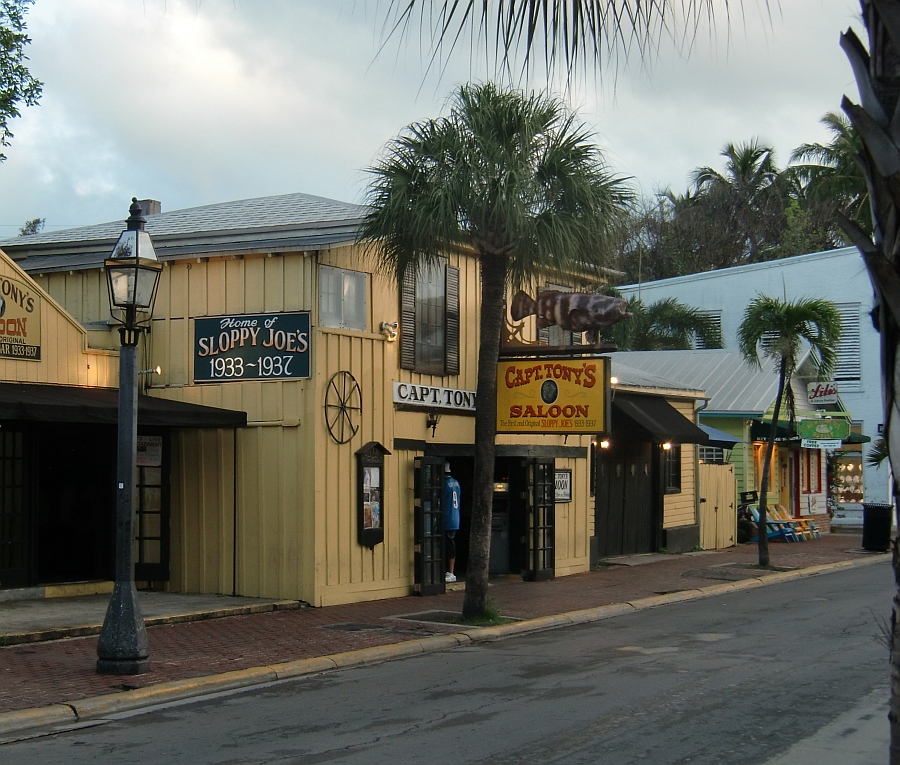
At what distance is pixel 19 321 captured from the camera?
563 inches

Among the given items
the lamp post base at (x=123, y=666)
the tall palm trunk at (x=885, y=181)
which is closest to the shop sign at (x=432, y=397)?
the lamp post base at (x=123, y=666)

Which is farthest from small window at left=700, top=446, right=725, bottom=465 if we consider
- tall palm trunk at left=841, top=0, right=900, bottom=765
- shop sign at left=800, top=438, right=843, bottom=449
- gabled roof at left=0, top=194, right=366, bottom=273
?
tall palm trunk at left=841, top=0, right=900, bottom=765

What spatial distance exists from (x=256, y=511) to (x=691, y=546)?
13.7 metres

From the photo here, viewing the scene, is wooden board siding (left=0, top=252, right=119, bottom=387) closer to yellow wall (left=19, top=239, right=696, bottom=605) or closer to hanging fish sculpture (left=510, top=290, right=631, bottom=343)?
yellow wall (left=19, top=239, right=696, bottom=605)

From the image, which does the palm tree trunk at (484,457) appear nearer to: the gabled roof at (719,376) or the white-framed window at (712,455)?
the gabled roof at (719,376)

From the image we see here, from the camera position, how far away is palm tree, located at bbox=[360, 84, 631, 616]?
523 inches

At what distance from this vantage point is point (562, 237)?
521 inches

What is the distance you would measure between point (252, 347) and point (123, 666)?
6.39m

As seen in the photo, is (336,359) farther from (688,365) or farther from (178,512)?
(688,365)

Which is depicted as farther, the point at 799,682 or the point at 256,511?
the point at 256,511

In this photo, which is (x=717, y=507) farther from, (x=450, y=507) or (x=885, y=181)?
(x=885, y=181)

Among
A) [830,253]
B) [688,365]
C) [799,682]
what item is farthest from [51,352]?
[830,253]

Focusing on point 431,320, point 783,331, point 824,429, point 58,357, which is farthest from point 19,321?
point 824,429

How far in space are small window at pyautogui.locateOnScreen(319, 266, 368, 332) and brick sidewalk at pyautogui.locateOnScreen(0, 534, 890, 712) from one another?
4.08 m
